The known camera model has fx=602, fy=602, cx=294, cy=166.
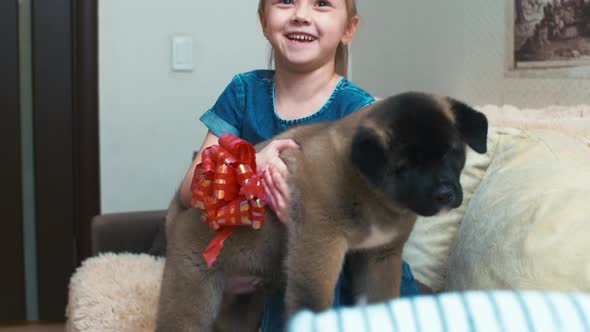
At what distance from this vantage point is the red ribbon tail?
3.66 ft

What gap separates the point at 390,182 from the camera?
98 centimetres

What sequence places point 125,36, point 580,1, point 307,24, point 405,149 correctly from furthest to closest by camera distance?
point 125,36 → point 580,1 → point 307,24 → point 405,149

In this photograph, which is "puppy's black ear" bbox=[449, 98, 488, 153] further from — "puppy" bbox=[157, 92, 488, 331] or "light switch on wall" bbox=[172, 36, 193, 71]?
"light switch on wall" bbox=[172, 36, 193, 71]

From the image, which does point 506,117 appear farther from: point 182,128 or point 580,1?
point 182,128

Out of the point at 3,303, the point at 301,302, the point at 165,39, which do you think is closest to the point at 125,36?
the point at 165,39

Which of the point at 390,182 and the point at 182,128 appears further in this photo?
the point at 182,128

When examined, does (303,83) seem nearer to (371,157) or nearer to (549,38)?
(371,157)

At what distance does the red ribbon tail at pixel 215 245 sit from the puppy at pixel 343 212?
25mm

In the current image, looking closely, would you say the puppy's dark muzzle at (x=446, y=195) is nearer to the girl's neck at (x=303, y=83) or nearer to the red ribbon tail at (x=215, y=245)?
the red ribbon tail at (x=215, y=245)

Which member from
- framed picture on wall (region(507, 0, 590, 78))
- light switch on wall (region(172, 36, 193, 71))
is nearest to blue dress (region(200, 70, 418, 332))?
framed picture on wall (region(507, 0, 590, 78))

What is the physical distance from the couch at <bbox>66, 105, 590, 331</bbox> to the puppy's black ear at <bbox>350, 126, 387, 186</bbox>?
0.33 metres

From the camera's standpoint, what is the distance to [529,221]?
113cm

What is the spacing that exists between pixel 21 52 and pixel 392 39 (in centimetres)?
184

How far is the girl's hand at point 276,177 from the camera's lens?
1.10m
